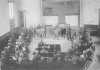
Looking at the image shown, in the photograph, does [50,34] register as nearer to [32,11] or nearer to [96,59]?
[32,11]

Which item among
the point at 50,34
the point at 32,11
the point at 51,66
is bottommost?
the point at 51,66

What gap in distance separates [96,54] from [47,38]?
622 millimetres

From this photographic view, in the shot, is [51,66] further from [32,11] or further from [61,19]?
[32,11]

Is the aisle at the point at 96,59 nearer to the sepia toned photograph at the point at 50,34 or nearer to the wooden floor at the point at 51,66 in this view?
the sepia toned photograph at the point at 50,34

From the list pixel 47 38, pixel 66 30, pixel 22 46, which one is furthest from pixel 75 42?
pixel 22 46

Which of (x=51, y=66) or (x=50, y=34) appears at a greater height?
(x=50, y=34)

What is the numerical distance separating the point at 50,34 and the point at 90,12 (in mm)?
550

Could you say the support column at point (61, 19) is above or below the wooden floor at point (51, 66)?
above

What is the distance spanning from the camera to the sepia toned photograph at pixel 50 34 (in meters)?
2.25

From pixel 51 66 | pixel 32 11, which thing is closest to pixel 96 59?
pixel 51 66

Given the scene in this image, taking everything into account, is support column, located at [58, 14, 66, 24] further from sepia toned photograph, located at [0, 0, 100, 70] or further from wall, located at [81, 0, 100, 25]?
wall, located at [81, 0, 100, 25]

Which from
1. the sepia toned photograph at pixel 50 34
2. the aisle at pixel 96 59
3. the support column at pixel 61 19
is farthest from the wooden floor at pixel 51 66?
the support column at pixel 61 19

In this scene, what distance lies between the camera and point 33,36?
2.32 m

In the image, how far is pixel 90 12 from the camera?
7.33 feet
